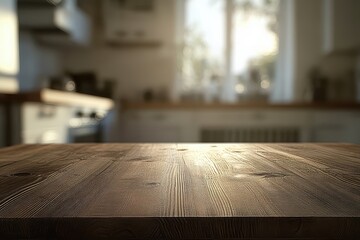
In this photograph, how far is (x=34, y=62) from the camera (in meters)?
3.04

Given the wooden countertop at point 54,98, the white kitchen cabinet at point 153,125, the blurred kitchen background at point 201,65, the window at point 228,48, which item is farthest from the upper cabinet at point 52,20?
the window at point 228,48

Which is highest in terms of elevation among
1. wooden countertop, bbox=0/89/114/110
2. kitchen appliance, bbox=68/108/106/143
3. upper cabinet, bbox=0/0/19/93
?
upper cabinet, bbox=0/0/19/93

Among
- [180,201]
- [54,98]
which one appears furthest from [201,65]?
[180,201]

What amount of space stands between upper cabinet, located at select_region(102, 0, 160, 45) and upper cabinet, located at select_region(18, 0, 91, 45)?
0.37 meters

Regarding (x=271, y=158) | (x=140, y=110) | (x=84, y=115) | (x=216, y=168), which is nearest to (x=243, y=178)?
(x=216, y=168)

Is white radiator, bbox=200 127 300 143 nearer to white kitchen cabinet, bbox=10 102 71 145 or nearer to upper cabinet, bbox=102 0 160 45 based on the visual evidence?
upper cabinet, bbox=102 0 160 45

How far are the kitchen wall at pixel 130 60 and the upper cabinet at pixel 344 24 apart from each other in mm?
1532

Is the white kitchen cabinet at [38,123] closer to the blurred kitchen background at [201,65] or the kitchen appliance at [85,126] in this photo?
the kitchen appliance at [85,126]

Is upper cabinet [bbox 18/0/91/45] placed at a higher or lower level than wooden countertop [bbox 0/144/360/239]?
higher

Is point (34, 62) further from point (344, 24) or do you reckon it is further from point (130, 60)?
point (344, 24)

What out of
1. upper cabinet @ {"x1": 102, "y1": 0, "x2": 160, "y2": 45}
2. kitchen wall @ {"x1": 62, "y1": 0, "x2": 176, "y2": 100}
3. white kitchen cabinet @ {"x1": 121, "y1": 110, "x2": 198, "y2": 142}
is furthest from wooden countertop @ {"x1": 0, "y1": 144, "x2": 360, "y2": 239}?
kitchen wall @ {"x1": 62, "y1": 0, "x2": 176, "y2": 100}

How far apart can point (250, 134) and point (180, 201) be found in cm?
295

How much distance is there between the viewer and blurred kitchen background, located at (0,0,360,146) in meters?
3.07
